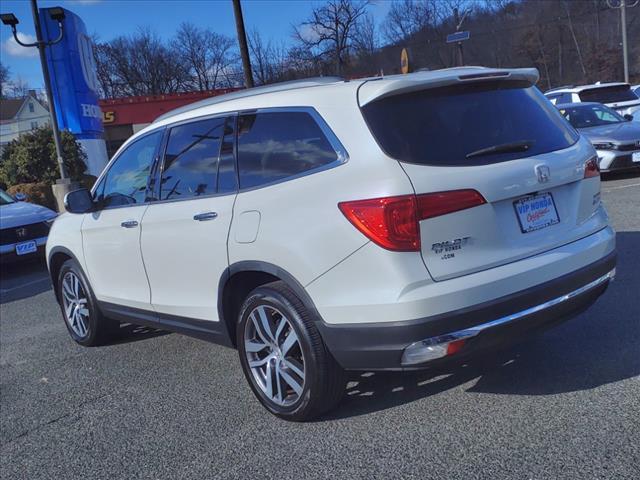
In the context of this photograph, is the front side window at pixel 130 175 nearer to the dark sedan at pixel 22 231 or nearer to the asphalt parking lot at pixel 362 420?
the asphalt parking lot at pixel 362 420

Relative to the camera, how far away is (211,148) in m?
3.93

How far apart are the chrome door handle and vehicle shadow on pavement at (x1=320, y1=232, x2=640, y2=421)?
1340 millimetres

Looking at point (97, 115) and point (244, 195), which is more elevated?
point (97, 115)

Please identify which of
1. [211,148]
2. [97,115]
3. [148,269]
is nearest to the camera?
[211,148]

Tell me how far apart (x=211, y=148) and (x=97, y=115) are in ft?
61.7

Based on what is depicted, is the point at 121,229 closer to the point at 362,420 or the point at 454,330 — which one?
the point at 362,420

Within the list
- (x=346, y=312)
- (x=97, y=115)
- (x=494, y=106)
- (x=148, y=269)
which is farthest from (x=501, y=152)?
(x=97, y=115)

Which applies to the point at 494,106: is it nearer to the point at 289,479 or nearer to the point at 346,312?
the point at 346,312

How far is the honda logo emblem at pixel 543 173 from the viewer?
3.17 metres

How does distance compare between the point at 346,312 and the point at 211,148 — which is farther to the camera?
the point at 211,148

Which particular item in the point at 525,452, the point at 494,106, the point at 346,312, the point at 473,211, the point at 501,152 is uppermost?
the point at 494,106

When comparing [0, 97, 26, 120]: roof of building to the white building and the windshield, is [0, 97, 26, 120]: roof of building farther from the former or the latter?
the windshield

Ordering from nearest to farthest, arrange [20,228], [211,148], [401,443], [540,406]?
[401,443] → [540,406] → [211,148] → [20,228]

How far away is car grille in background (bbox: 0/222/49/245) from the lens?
9438 millimetres
